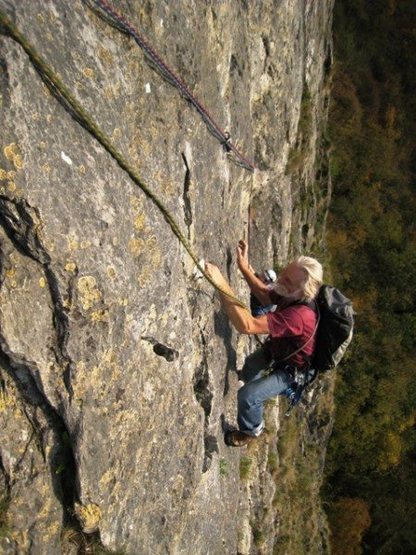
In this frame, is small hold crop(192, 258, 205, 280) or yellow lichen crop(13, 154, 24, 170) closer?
yellow lichen crop(13, 154, 24, 170)

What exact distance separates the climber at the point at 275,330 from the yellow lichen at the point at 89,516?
230 cm

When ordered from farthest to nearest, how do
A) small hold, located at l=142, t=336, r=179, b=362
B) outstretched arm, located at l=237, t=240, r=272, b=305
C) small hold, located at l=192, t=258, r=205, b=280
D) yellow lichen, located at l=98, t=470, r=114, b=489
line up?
outstretched arm, located at l=237, t=240, r=272, b=305, small hold, located at l=192, t=258, r=205, b=280, small hold, located at l=142, t=336, r=179, b=362, yellow lichen, located at l=98, t=470, r=114, b=489

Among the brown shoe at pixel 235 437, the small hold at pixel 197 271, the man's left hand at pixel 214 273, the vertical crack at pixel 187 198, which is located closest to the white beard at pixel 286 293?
the man's left hand at pixel 214 273

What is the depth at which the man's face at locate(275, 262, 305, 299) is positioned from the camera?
225 inches

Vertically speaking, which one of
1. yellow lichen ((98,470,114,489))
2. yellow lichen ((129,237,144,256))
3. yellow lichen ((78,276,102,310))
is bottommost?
yellow lichen ((98,470,114,489))

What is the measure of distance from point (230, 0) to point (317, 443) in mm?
14536

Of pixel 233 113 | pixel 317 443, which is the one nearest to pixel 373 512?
pixel 317 443

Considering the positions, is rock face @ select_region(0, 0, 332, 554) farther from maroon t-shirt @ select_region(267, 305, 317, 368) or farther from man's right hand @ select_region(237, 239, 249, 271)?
maroon t-shirt @ select_region(267, 305, 317, 368)

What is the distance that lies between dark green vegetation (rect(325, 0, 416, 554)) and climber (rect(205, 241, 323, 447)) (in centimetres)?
1690

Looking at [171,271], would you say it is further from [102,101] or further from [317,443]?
[317,443]

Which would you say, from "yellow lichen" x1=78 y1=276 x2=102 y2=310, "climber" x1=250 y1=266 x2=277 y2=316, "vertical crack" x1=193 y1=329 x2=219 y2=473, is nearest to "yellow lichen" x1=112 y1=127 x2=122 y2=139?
"yellow lichen" x1=78 y1=276 x2=102 y2=310

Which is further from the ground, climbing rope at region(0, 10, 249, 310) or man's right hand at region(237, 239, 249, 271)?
climbing rope at region(0, 10, 249, 310)

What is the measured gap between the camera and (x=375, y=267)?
83.9ft

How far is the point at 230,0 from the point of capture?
20.6ft
